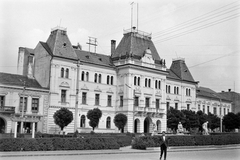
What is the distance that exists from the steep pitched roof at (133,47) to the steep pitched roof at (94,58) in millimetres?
2064

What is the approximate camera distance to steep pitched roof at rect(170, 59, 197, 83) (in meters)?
83.2

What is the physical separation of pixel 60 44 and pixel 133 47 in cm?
1538

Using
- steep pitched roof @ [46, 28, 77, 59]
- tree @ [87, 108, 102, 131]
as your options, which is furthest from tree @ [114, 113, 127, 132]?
steep pitched roof @ [46, 28, 77, 59]

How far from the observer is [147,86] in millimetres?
68250

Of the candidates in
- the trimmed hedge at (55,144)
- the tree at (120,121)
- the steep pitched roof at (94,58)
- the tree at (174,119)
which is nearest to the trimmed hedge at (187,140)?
the trimmed hedge at (55,144)

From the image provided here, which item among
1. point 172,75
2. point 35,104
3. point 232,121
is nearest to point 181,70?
point 172,75

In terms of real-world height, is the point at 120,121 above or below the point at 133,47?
below

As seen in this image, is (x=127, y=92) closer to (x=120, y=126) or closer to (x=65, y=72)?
(x=120, y=126)

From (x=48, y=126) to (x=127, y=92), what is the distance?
655 inches

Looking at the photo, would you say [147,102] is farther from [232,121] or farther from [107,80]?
[232,121]

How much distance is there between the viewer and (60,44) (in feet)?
199

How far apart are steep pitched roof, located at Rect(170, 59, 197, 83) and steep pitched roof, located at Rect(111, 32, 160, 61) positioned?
12.5m

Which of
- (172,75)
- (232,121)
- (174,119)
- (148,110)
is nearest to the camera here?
(148,110)

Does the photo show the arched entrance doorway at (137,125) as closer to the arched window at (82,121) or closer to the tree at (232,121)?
the arched window at (82,121)
